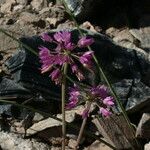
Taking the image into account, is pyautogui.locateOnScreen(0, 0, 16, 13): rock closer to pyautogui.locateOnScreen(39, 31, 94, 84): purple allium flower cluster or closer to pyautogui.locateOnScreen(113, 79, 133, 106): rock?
pyautogui.locateOnScreen(113, 79, 133, 106): rock

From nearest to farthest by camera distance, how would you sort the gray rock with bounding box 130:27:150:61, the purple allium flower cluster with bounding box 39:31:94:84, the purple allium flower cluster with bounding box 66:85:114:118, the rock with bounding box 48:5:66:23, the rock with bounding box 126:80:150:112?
the purple allium flower cluster with bounding box 39:31:94:84 < the purple allium flower cluster with bounding box 66:85:114:118 < the rock with bounding box 126:80:150:112 < the gray rock with bounding box 130:27:150:61 < the rock with bounding box 48:5:66:23

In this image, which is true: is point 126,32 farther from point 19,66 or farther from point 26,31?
point 19,66

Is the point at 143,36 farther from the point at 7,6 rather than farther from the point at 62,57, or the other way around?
the point at 62,57

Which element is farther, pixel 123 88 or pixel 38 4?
pixel 38 4

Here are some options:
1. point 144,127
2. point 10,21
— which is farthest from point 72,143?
point 10,21

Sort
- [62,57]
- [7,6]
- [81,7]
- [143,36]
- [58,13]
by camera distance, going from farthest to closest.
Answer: [7,6] → [58,13] → [81,7] → [143,36] → [62,57]

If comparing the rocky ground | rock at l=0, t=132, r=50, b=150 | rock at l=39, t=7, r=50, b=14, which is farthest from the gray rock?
rock at l=0, t=132, r=50, b=150
